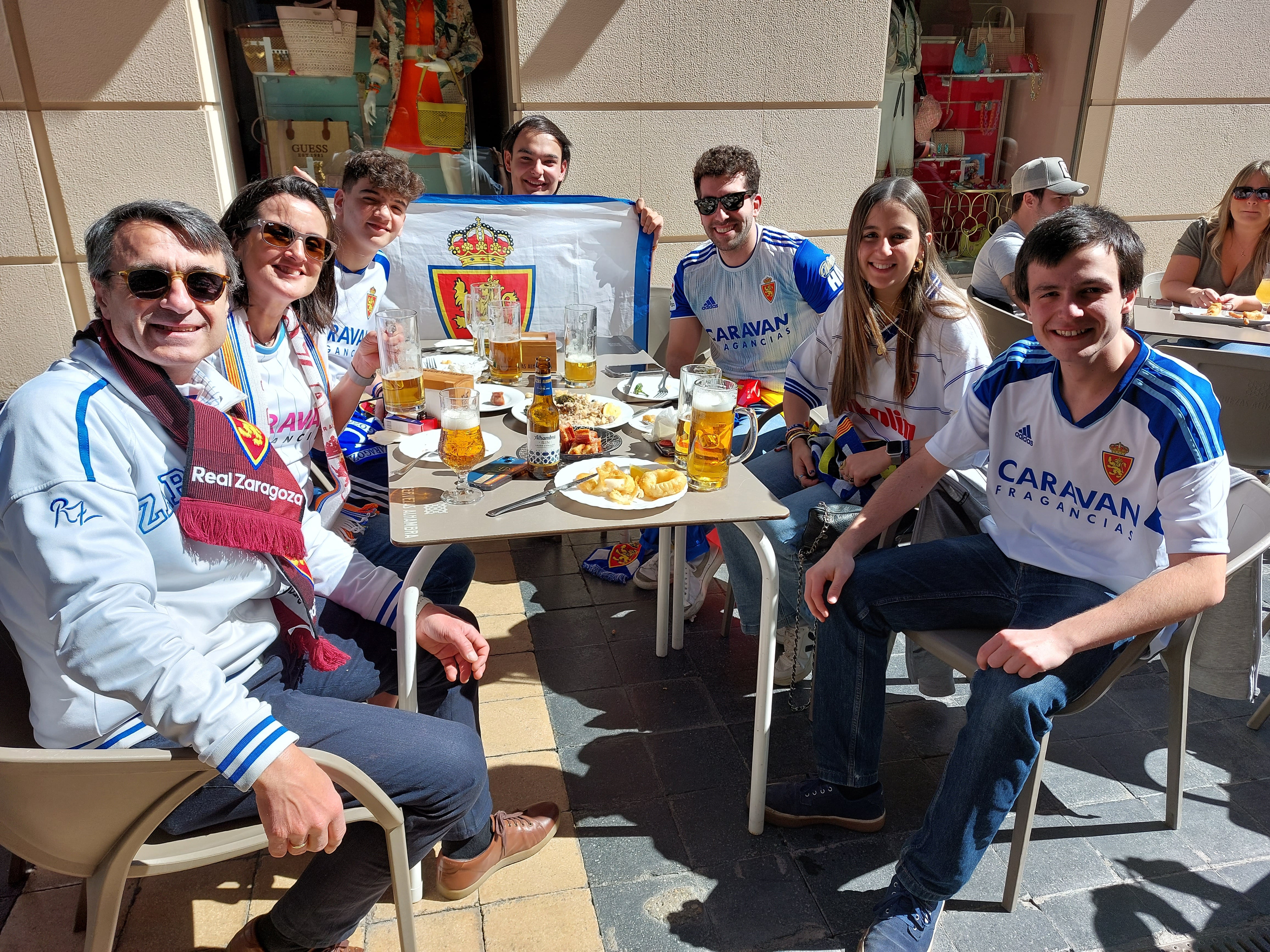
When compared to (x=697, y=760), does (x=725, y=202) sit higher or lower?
higher

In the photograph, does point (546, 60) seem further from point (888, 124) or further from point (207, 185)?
point (888, 124)

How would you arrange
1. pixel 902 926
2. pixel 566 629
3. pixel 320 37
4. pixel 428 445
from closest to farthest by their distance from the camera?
pixel 902 926
pixel 428 445
pixel 566 629
pixel 320 37

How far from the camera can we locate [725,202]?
11.7ft

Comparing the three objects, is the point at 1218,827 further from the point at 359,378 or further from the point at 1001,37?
the point at 1001,37

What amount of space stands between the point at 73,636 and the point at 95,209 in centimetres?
399

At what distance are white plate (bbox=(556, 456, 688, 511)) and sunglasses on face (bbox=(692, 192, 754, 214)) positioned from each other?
161 cm

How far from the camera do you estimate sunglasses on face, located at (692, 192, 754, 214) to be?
3578 millimetres

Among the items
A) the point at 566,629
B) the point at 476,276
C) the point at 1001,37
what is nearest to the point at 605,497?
the point at 566,629

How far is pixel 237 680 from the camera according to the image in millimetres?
1652

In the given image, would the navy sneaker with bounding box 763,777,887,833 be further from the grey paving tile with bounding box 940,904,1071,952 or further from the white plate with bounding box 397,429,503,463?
the white plate with bounding box 397,429,503,463

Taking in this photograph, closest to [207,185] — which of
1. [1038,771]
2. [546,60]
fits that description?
[546,60]

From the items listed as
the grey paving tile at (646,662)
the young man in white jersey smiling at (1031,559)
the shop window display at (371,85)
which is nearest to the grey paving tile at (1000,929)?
the young man in white jersey smiling at (1031,559)

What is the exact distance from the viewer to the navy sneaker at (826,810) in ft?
7.98

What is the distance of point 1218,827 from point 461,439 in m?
2.48
